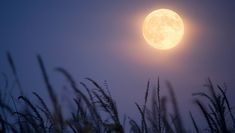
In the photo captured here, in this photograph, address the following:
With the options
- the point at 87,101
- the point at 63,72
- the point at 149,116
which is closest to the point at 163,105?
the point at 149,116

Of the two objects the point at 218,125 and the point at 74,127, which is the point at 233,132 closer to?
the point at 218,125

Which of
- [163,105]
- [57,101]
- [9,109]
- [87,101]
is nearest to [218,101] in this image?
[163,105]

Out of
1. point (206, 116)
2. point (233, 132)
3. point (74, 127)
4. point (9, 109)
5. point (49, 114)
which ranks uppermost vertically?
point (9, 109)

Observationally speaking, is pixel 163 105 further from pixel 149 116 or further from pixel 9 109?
pixel 9 109

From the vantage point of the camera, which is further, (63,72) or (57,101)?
(63,72)

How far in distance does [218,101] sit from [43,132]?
2.27m

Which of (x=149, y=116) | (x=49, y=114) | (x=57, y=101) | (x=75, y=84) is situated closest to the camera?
(x=49, y=114)

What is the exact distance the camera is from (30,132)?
437 centimetres

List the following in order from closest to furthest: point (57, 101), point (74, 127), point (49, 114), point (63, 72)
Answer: point (74, 127) < point (49, 114) < point (57, 101) < point (63, 72)

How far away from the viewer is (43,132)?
3.50 metres

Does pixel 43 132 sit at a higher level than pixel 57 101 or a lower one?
lower

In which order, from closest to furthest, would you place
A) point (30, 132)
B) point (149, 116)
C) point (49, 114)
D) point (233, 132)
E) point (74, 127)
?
point (74, 127) < point (49, 114) < point (30, 132) < point (149, 116) < point (233, 132)

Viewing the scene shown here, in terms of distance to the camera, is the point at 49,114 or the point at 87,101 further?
the point at 87,101

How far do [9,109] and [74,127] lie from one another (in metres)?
1.53
